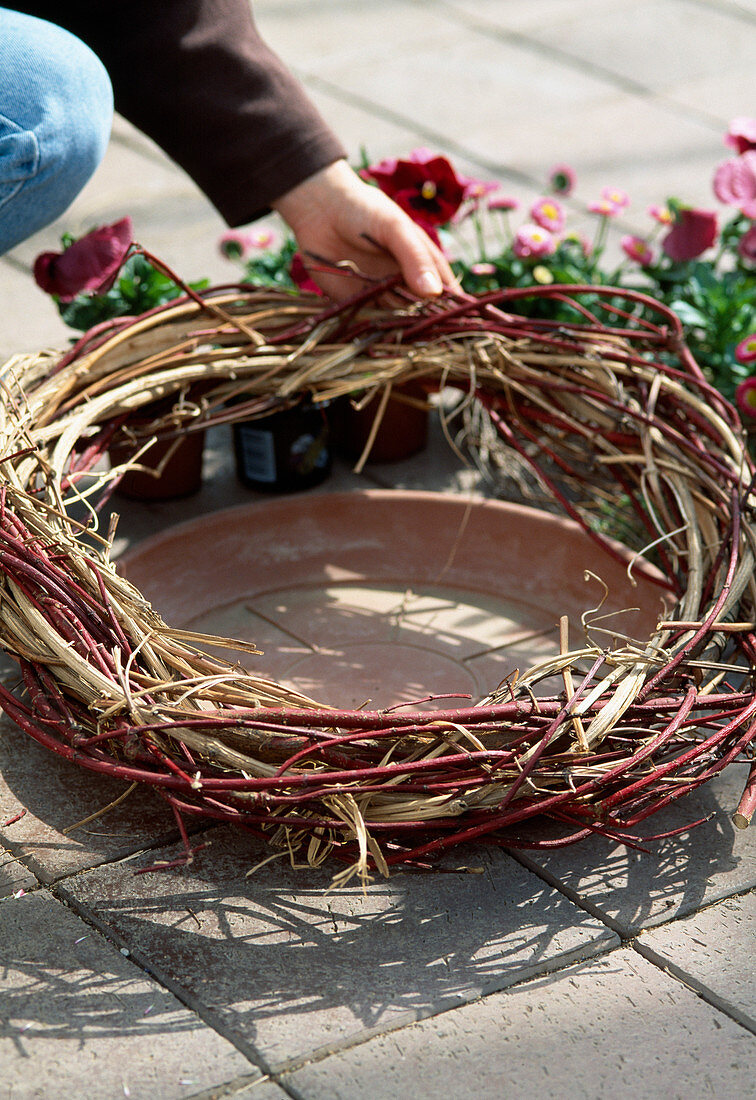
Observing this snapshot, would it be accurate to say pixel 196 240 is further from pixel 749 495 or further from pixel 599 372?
pixel 749 495

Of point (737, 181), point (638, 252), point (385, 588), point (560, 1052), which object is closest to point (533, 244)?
point (638, 252)

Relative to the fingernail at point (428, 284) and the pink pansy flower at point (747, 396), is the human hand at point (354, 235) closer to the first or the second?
the fingernail at point (428, 284)

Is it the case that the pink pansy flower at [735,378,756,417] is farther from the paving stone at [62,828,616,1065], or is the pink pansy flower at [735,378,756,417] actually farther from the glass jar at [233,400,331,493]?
the paving stone at [62,828,616,1065]

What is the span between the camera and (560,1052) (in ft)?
3.45

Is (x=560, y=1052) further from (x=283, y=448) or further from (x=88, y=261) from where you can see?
(x=88, y=261)

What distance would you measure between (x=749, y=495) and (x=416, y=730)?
24.0 inches

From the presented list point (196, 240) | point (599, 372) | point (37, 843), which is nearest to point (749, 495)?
point (599, 372)

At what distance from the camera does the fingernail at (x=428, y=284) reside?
1.67 meters

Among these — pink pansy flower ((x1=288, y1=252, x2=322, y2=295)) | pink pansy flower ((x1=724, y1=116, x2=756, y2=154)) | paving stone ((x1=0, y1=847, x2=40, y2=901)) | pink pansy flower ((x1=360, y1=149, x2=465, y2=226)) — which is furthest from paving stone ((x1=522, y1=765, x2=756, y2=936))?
pink pansy flower ((x1=724, y1=116, x2=756, y2=154))

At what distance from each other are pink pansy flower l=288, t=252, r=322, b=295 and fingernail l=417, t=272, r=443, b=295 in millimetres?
239

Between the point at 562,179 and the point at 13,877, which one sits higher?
the point at 562,179

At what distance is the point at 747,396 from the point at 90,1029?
1352 millimetres

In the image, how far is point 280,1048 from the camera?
41.0 inches

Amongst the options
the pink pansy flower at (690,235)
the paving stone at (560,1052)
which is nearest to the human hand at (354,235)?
the pink pansy flower at (690,235)
